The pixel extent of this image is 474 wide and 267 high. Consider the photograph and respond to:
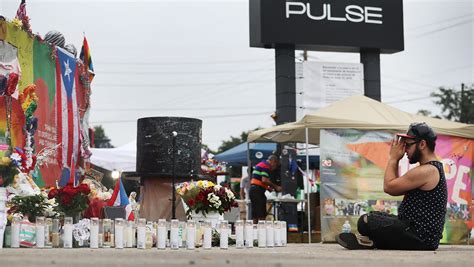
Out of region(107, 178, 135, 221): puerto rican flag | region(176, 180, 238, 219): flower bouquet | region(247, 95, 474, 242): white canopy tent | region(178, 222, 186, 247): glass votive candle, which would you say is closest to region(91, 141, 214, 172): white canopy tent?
region(247, 95, 474, 242): white canopy tent

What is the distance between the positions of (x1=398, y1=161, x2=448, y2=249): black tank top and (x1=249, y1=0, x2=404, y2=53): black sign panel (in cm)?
958

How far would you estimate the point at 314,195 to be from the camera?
15.7 m

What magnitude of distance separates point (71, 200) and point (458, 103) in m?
54.2

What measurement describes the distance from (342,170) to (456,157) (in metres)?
2.11

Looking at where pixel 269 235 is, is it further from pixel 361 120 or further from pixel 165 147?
pixel 361 120

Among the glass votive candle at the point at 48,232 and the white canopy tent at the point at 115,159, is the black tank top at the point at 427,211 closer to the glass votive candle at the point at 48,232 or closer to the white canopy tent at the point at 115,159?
the glass votive candle at the point at 48,232

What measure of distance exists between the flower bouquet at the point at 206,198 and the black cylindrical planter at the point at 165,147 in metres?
0.92

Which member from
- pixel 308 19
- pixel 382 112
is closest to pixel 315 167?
pixel 308 19

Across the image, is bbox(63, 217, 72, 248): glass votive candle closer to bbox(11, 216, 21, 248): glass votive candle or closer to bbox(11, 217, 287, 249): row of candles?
bbox(11, 217, 287, 249): row of candles

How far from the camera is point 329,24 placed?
57.0 ft

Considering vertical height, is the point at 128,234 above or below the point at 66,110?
below

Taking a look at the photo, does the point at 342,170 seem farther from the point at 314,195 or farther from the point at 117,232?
the point at 117,232

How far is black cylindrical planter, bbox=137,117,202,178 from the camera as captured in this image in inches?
373

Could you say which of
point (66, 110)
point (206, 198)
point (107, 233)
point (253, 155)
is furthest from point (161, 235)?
point (253, 155)
